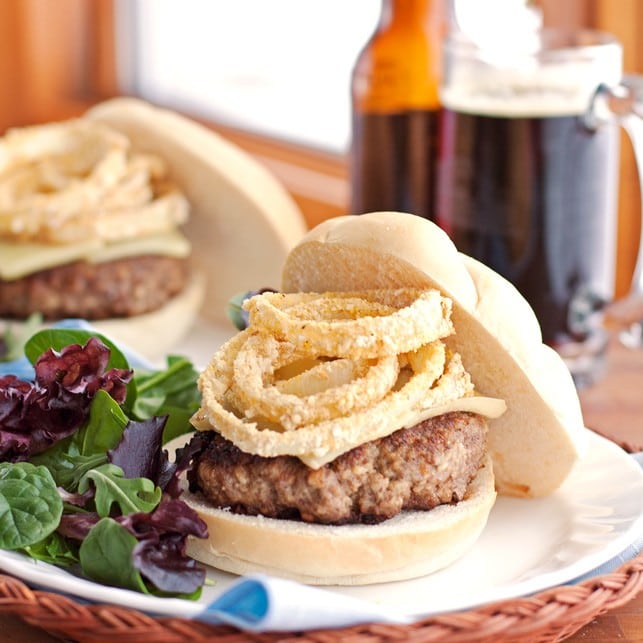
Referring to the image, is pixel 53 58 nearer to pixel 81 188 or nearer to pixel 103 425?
pixel 81 188

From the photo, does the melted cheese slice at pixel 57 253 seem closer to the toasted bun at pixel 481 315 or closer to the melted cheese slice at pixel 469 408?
the toasted bun at pixel 481 315

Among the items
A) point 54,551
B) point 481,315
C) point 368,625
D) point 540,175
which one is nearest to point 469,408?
point 481,315

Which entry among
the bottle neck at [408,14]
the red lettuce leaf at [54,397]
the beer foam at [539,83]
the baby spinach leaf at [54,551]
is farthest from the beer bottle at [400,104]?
the baby spinach leaf at [54,551]

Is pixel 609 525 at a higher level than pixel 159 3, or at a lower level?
lower

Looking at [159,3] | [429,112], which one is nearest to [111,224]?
[429,112]

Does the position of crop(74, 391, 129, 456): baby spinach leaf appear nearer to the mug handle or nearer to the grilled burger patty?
the grilled burger patty

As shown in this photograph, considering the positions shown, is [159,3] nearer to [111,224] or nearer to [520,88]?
[111,224]
